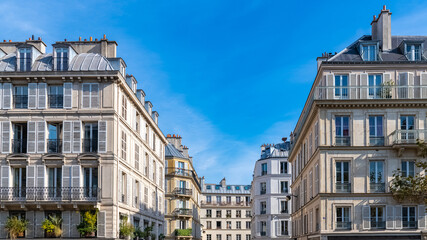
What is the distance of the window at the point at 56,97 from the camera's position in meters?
29.5

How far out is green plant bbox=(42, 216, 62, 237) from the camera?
Result: 27.9 meters

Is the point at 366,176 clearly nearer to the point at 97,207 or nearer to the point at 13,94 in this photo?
the point at 97,207

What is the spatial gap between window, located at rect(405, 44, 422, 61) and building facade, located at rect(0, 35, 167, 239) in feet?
56.7

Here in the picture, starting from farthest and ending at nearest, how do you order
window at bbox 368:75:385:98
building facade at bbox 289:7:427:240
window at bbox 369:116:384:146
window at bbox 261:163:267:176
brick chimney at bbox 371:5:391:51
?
1. window at bbox 261:163:267:176
2. brick chimney at bbox 371:5:391:51
3. window at bbox 368:75:385:98
4. window at bbox 369:116:384:146
5. building facade at bbox 289:7:427:240

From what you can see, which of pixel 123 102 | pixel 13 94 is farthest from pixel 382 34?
pixel 13 94

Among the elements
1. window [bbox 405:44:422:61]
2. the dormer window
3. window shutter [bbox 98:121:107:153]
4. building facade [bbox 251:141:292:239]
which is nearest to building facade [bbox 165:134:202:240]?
building facade [bbox 251:141:292:239]

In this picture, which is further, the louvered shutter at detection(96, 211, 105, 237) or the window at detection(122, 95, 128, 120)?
the window at detection(122, 95, 128, 120)

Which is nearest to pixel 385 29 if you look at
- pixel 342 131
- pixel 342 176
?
pixel 342 131

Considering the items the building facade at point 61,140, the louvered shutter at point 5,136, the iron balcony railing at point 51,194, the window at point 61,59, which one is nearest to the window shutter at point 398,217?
the building facade at point 61,140

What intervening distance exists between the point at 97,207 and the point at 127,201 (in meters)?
4.86

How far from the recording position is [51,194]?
94.0 feet

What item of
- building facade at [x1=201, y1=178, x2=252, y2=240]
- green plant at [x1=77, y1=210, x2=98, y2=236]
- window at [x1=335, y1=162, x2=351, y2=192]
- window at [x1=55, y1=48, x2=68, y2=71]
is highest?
window at [x1=55, y1=48, x2=68, y2=71]

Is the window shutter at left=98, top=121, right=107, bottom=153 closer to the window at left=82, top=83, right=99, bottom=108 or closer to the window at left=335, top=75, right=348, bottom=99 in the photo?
the window at left=82, top=83, right=99, bottom=108

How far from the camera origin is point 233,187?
107 m
